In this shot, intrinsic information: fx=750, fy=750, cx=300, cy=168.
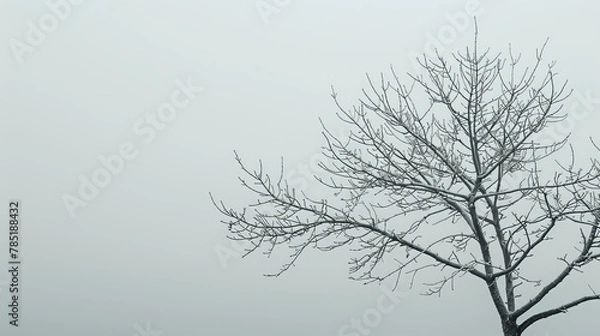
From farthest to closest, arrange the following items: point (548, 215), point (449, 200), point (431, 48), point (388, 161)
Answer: point (431, 48)
point (449, 200)
point (388, 161)
point (548, 215)

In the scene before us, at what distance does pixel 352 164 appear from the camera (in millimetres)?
5234

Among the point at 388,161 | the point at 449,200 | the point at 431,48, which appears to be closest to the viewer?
the point at 388,161

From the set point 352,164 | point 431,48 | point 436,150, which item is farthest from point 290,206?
point 431,48

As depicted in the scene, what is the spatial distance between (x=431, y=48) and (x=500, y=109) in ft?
9.65

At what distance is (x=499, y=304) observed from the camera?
200 inches

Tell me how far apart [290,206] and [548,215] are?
5.36 ft

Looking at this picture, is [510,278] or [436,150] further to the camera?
[510,278]

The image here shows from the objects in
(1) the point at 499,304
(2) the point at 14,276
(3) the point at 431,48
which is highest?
(3) the point at 431,48

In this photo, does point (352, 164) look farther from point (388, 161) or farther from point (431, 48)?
point (431, 48)

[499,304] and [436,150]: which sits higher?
[436,150]

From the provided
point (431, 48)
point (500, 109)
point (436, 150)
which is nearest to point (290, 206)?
point (436, 150)

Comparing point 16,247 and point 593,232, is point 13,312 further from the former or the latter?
point 593,232
